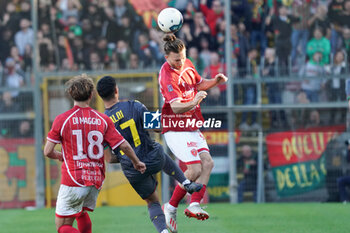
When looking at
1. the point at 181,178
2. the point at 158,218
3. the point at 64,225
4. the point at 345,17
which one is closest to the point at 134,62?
the point at 345,17

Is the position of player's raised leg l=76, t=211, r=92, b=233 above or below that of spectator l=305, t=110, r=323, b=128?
below

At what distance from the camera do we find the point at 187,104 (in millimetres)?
7375

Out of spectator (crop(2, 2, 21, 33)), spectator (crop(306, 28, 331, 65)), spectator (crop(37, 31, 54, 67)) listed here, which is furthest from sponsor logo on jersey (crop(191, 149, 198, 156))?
spectator (crop(2, 2, 21, 33))

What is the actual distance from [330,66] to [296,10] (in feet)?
4.72

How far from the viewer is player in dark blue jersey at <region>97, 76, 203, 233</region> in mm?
7207

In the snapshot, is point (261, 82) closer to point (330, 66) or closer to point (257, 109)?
point (257, 109)

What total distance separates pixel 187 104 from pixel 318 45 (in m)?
6.69

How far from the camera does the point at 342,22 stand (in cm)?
1352

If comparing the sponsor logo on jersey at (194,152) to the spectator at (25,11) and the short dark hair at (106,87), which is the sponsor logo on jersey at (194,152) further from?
the spectator at (25,11)

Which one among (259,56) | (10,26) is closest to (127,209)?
(259,56)

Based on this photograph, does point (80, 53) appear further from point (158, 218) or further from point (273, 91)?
point (158, 218)

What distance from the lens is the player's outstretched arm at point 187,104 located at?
725 centimetres

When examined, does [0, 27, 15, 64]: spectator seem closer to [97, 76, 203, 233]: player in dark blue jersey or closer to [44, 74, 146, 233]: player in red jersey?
[97, 76, 203, 233]: player in dark blue jersey

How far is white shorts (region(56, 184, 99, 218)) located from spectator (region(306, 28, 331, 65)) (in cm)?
816
